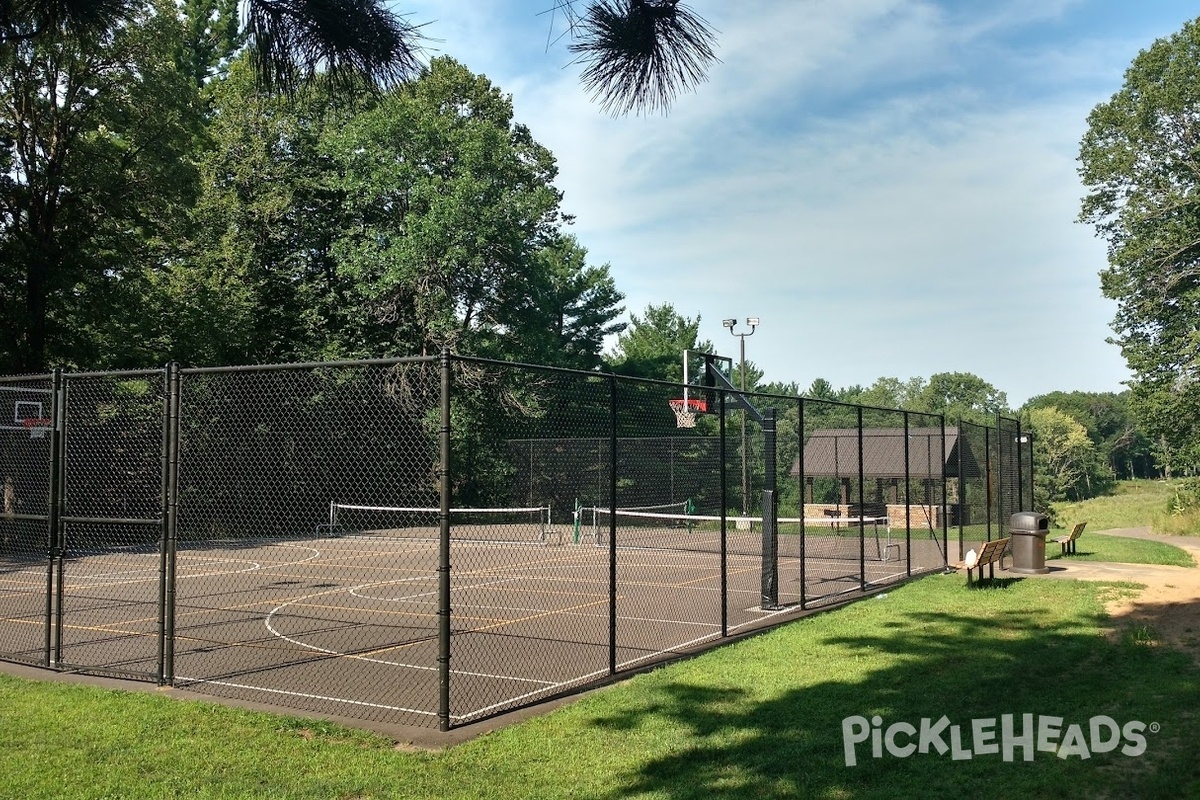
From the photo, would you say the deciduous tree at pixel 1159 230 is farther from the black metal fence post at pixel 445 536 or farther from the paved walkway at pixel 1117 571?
the black metal fence post at pixel 445 536

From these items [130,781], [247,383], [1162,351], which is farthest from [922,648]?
[1162,351]

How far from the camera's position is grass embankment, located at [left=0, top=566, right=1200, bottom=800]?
212 inches

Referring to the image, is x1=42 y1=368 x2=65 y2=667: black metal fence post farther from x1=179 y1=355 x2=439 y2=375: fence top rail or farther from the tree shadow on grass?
the tree shadow on grass

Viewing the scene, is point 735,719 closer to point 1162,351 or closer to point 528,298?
point 528,298

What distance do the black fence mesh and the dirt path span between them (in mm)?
2084

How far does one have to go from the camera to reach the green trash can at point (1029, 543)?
50.4 ft

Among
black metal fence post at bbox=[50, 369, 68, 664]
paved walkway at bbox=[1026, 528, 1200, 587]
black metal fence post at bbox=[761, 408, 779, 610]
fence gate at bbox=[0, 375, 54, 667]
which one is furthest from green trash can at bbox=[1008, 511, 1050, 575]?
fence gate at bbox=[0, 375, 54, 667]

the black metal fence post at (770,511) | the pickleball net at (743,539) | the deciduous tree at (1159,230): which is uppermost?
the deciduous tree at (1159,230)

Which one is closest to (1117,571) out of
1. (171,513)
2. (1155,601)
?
(1155,601)

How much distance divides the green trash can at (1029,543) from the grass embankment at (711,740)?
21.3 ft

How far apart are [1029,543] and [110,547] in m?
14.5

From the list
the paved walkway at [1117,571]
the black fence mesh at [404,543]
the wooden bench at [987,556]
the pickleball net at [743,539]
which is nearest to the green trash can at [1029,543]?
the paved walkway at [1117,571]

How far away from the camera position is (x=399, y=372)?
30.8 metres

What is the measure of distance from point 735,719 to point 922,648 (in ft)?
10.7
